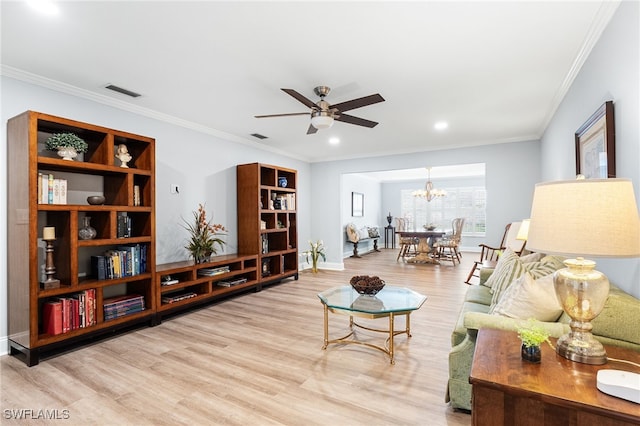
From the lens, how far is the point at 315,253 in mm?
6828

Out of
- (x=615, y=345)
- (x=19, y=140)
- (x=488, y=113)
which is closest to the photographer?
(x=615, y=345)

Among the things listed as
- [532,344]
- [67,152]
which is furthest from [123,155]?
[532,344]

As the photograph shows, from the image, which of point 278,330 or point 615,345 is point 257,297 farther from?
point 615,345

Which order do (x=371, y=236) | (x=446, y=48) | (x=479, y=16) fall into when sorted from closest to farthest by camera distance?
(x=479, y=16)
(x=446, y=48)
(x=371, y=236)

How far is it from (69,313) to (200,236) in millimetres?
1670

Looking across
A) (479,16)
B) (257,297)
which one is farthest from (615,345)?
(257,297)

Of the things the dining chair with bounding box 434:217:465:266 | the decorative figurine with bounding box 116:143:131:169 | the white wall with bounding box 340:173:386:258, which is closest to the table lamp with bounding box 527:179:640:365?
the decorative figurine with bounding box 116:143:131:169

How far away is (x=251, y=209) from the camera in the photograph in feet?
16.8

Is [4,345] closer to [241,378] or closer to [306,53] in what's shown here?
[241,378]

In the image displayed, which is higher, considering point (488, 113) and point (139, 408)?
point (488, 113)

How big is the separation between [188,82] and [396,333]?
10.4ft

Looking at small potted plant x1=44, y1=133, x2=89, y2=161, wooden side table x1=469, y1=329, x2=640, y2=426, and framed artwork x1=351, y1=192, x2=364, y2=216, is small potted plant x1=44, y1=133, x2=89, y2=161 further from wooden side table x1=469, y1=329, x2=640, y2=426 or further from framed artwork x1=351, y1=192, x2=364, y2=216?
framed artwork x1=351, y1=192, x2=364, y2=216

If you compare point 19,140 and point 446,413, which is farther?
point 19,140

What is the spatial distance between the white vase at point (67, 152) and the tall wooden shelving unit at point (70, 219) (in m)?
0.08
